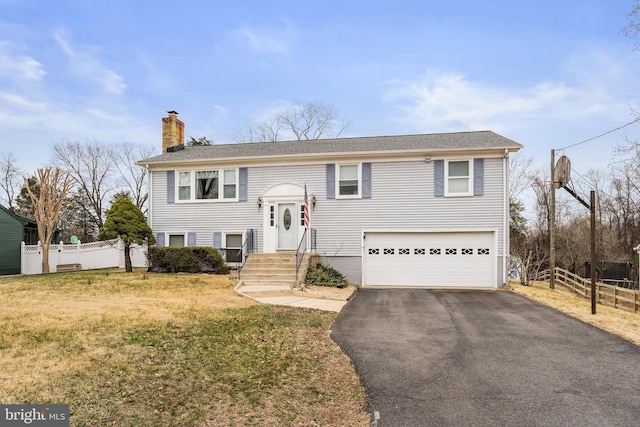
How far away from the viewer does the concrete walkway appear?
420 inches

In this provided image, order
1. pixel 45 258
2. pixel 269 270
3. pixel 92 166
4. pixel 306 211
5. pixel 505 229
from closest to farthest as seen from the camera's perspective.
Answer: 1. pixel 269 270
2. pixel 505 229
3. pixel 306 211
4. pixel 45 258
5. pixel 92 166

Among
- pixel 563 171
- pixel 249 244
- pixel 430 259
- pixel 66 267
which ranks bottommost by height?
pixel 66 267

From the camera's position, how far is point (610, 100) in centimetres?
1839

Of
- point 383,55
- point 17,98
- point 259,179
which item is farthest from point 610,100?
point 17,98

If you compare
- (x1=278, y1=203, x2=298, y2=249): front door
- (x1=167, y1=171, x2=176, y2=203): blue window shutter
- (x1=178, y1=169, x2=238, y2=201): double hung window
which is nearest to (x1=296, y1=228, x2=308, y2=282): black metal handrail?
(x1=278, y1=203, x2=298, y2=249): front door

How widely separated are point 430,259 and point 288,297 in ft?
21.3

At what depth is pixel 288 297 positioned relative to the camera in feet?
38.8

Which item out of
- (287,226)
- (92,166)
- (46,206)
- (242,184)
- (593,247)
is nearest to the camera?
(593,247)

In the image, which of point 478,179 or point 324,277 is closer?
point 324,277

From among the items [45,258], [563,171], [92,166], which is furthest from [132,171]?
[563,171]

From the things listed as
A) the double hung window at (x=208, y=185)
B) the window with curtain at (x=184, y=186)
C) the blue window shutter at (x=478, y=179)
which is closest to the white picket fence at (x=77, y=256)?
the window with curtain at (x=184, y=186)

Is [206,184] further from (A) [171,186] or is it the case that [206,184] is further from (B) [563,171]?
(B) [563,171]

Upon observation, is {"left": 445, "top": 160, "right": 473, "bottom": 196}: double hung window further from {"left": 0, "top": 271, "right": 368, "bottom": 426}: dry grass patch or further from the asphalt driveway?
{"left": 0, "top": 271, "right": 368, "bottom": 426}: dry grass patch

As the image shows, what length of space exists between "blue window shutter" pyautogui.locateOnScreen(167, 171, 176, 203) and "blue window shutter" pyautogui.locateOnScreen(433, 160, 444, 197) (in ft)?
35.6
